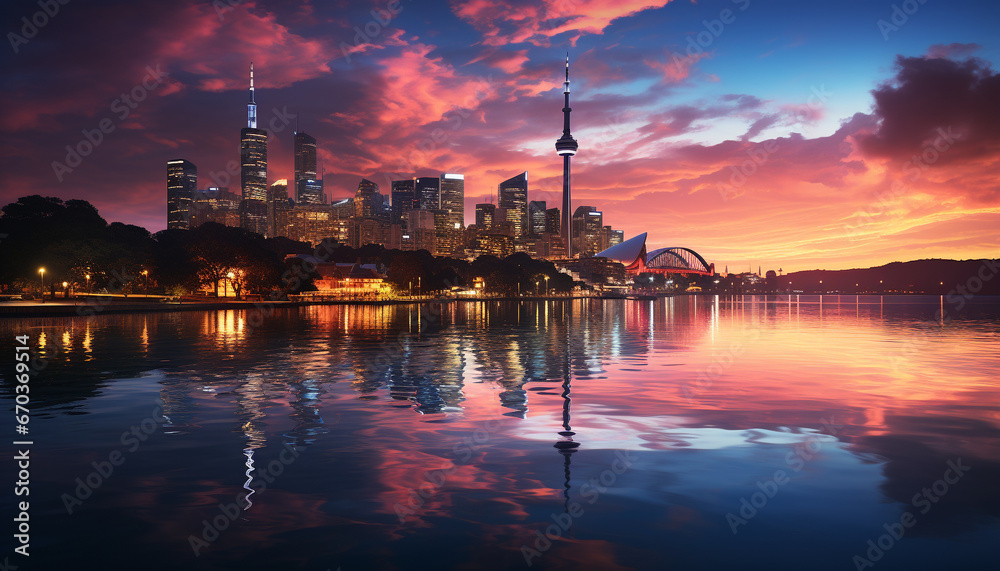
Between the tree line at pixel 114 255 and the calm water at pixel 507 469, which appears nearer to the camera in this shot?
the calm water at pixel 507 469

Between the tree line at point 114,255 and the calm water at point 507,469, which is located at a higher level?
the tree line at point 114,255

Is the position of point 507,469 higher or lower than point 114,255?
lower

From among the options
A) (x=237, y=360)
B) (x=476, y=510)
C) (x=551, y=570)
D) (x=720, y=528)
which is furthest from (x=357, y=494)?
(x=237, y=360)

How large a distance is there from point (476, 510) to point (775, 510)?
4.88 metres

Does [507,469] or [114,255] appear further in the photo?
[114,255]

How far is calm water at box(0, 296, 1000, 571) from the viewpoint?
8.98 metres

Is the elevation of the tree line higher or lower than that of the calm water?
higher

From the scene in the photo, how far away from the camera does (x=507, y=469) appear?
12.7 m

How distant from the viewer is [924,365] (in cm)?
3266

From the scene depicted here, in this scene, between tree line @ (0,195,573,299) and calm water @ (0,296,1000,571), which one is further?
tree line @ (0,195,573,299)

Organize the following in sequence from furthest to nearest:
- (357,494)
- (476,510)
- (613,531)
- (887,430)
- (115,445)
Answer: (887,430)
(115,445)
(357,494)
(476,510)
(613,531)

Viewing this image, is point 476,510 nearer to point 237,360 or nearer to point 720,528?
point 720,528

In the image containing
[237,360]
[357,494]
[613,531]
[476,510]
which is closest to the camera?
[613,531]

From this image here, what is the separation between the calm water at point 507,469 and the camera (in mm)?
8977
